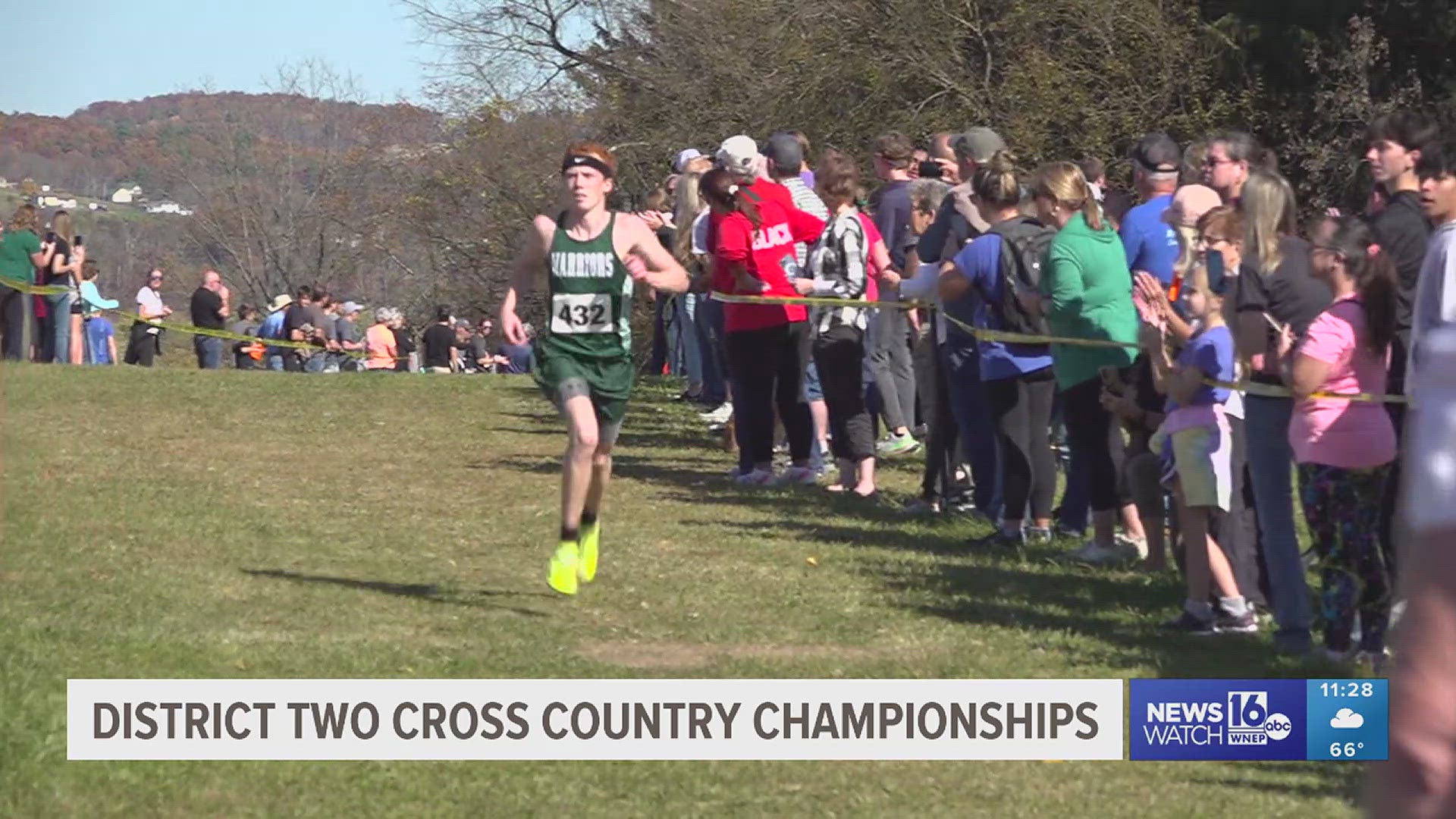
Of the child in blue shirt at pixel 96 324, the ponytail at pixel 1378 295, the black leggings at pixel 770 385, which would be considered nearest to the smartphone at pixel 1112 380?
the ponytail at pixel 1378 295

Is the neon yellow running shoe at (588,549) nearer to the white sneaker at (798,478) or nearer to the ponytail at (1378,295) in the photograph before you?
the ponytail at (1378,295)

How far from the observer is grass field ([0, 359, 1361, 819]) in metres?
6.52

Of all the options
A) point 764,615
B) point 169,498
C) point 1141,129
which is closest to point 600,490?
point 764,615

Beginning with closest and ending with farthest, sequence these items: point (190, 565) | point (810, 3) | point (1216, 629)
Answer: point (1216, 629), point (190, 565), point (810, 3)

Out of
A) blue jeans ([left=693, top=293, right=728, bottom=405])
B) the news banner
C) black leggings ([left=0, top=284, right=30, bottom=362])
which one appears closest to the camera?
the news banner

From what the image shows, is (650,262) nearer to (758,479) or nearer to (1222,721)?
(1222,721)

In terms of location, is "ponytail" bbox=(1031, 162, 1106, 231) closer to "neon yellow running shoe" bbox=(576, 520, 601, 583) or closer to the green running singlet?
Result: the green running singlet

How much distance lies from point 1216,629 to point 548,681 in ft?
9.45

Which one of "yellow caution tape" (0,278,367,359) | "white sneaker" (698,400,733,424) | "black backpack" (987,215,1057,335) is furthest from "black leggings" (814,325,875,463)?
"yellow caution tape" (0,278,367,359)

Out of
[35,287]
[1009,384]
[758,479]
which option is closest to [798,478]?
[758,479]

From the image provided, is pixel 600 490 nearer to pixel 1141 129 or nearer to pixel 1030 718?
pixel 1030 718

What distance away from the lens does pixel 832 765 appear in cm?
694

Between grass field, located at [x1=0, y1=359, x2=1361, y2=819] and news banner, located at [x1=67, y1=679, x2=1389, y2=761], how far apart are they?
0.54 feet

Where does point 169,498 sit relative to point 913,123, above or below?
below
